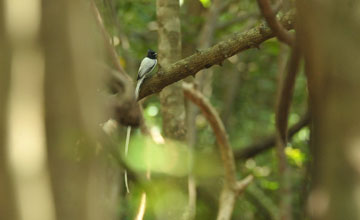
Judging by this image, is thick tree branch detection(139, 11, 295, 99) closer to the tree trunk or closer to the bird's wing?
the bird's wing

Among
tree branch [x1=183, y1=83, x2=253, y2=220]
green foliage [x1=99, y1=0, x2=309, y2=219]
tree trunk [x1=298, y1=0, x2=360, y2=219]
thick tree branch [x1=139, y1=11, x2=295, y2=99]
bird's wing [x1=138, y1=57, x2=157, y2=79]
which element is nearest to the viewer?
tree trunk [x1=298, y1=0, x2=360, y2=219]

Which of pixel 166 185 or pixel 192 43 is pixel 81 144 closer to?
pixel 166 185

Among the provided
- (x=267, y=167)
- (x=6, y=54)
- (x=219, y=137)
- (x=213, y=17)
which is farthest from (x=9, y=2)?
(x=267, y=167)

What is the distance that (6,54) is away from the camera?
988 mm

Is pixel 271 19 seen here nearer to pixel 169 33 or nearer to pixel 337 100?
pixel 337 100

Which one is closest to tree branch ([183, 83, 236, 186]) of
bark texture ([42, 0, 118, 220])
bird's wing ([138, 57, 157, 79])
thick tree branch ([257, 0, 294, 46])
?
bird's wing ([138, 57, 157, 79])

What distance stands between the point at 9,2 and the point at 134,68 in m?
6.34

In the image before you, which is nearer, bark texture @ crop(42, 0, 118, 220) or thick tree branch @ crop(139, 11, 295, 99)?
bark texture @ crop(42, 0, 118, 220)

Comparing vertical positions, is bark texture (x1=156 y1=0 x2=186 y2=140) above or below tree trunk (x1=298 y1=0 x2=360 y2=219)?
below

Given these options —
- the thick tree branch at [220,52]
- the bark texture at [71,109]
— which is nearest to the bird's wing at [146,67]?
the thick tree branch at [220,52]

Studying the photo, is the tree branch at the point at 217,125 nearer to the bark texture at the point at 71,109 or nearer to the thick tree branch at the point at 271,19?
the thick tree branch at the point at 271,19

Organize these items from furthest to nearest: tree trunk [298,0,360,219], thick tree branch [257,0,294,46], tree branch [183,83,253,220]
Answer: tree branch [183,83,253,220], thick tree branch [257,0,294,46], tree trunk [298,0,360,219]

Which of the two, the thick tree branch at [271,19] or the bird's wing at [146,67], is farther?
the bird's wing at [146,67]

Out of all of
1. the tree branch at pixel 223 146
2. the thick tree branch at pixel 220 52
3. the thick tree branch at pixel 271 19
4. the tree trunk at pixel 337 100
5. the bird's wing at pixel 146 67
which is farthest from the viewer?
the bird's wing at pixel 146 67
